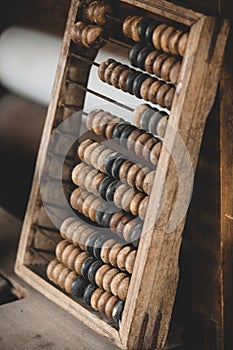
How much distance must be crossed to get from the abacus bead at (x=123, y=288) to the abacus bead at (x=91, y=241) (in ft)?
0.60

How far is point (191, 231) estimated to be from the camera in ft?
6.86

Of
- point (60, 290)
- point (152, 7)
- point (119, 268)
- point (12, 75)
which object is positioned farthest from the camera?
point (12, 75)

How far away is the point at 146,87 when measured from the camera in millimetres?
1941

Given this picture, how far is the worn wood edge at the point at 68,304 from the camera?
1.99 m

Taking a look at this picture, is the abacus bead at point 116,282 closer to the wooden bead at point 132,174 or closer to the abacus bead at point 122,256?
the abacus bead at point 122,256

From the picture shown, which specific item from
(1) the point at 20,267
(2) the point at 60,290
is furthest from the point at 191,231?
(1) the point at 20,267

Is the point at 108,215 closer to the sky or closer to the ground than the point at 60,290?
closer to the sky

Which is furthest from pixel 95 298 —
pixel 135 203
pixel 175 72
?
pixel 175 72

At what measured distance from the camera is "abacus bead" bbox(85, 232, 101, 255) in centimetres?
210

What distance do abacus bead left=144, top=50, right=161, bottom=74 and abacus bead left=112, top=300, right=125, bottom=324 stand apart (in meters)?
0.67

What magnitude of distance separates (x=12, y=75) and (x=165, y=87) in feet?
4.79

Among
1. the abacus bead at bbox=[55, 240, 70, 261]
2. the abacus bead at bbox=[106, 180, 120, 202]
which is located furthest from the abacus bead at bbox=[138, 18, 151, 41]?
the abacus bead at bbox=[55, 240, 70, 261]

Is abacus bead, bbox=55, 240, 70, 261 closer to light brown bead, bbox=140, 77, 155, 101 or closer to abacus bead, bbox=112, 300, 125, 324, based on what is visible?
abacus bead, bbox=112, 300, 125, 324

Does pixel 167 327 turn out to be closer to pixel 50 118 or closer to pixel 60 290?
pixel 60 290
